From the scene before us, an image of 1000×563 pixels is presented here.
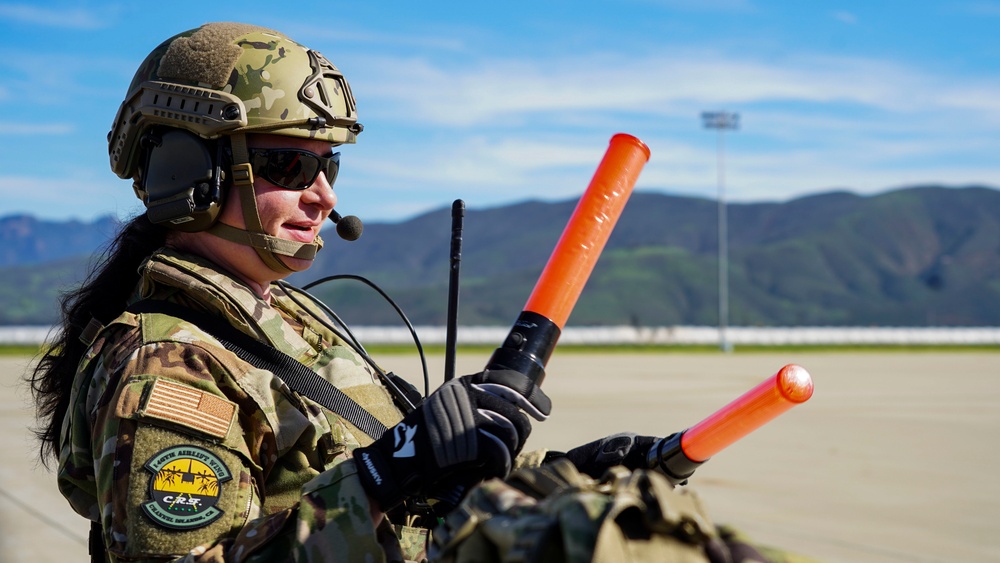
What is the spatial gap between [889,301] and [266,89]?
193 metres

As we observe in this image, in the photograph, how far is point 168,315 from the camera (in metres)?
2.56

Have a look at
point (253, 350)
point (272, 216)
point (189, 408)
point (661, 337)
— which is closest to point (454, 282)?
point (272, 216)

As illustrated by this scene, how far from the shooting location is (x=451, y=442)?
2.07 metres

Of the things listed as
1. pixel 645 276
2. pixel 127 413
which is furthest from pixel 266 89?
pixel 645 276

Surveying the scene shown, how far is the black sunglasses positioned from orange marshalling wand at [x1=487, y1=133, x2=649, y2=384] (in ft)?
2.80

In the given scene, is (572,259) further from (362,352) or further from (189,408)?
(362,352)

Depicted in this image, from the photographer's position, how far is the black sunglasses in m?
2.85

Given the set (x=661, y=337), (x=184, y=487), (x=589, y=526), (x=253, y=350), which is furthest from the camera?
(x=661, y=337)

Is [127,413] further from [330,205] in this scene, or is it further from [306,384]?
[330,205]

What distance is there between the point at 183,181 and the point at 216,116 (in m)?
0.22

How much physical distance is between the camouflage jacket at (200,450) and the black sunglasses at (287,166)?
322 millimetres

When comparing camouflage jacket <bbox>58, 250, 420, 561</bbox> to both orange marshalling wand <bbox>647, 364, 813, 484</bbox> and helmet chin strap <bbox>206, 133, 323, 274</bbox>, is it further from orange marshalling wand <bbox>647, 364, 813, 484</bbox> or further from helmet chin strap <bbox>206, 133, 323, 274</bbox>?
orange marshalling wand <bbox>647, 364, 813, 484</bbox>

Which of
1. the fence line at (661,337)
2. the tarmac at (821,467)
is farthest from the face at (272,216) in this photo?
the fence line at (661,337)

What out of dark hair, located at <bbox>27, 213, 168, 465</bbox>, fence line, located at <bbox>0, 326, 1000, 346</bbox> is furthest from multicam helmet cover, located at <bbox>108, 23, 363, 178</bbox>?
fence line, located at <bbox>0, 326, 1000, 346</bbox>
